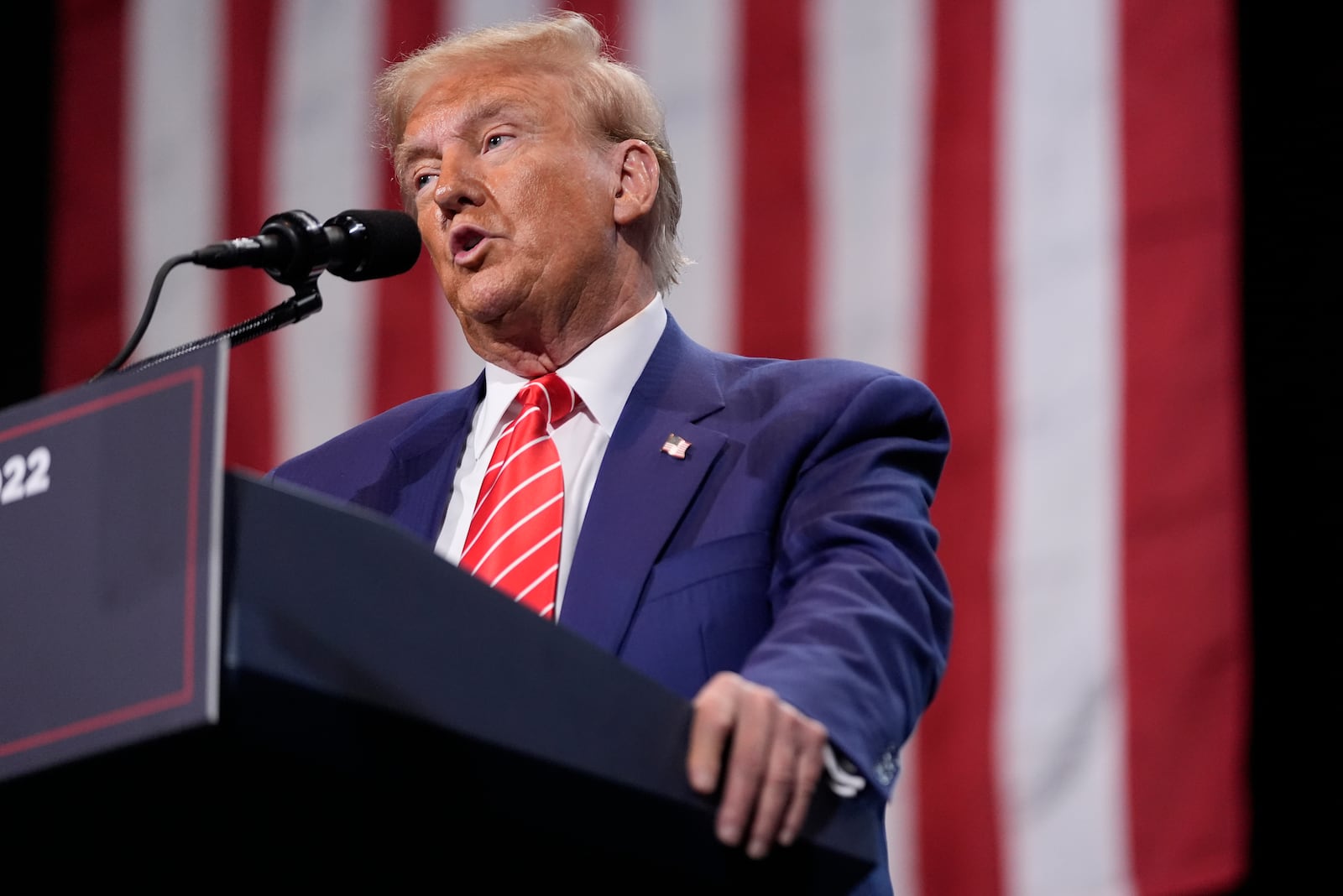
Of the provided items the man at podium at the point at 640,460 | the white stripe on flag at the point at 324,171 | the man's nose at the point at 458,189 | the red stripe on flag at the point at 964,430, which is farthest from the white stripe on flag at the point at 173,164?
the man's nose at the point at 458,189

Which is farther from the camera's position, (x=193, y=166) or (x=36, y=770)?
(x=193, y=166)

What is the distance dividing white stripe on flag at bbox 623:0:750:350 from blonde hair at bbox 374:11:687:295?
3.35 feet

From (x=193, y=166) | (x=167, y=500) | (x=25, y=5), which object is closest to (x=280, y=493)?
(x=167, y=500)

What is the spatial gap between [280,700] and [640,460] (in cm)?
81

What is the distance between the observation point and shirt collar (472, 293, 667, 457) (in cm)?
184

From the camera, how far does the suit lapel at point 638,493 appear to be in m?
1.47

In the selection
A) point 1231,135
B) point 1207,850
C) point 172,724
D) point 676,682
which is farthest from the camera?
point 1231,135

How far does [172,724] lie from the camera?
32.0 inches

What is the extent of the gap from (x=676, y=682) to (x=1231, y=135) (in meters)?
2.04

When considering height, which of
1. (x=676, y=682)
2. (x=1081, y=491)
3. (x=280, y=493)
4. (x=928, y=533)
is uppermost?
(x=280, y=493)

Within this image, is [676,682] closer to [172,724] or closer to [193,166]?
[172,724]

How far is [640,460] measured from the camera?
164 centimetres

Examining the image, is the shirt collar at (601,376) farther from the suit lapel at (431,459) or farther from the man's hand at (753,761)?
the man's hand at (753,761)

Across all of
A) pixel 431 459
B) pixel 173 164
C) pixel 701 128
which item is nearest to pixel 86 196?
pixel 173 164
